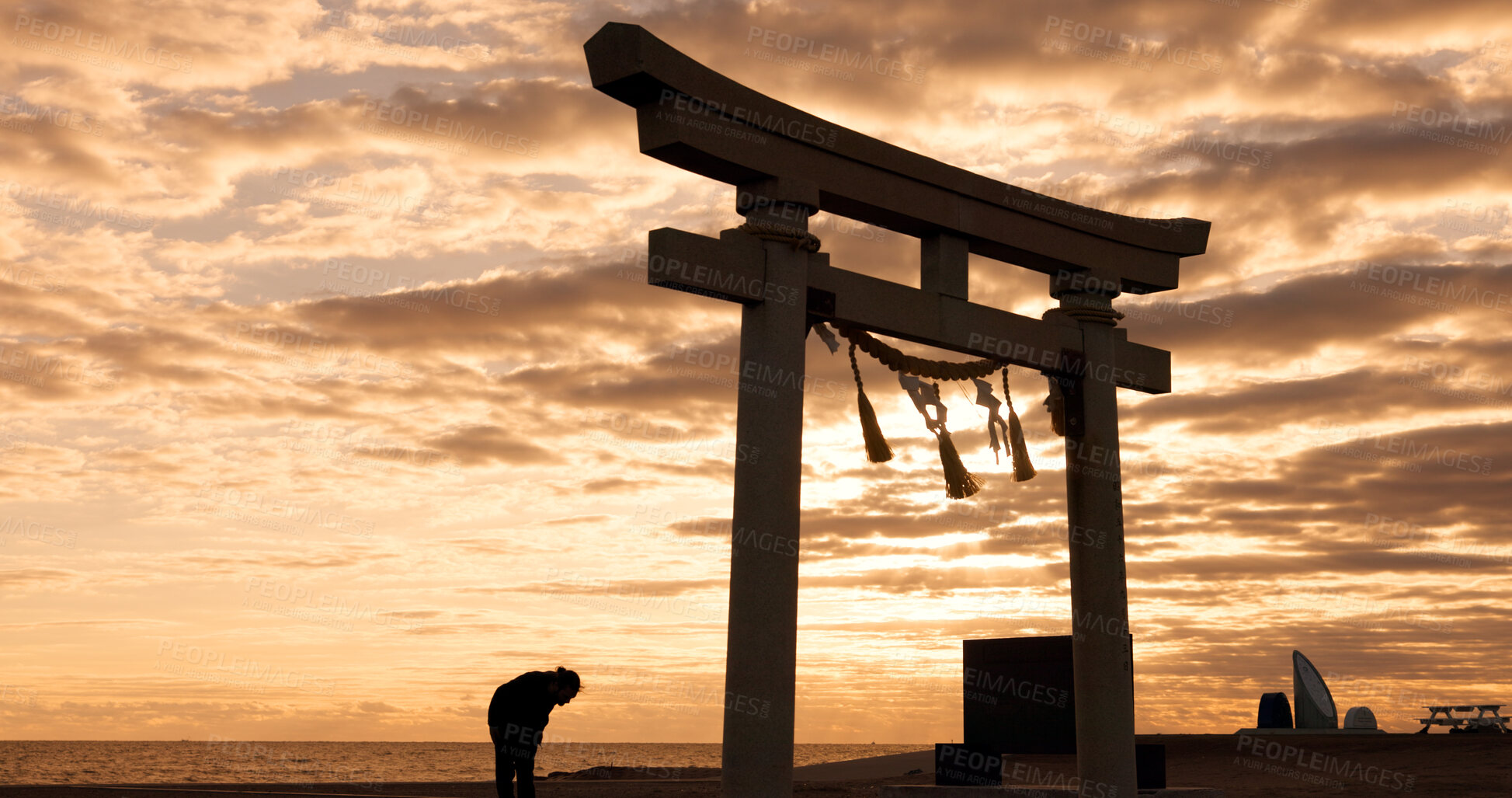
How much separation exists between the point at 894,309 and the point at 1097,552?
3.27m

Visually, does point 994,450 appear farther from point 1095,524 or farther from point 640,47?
point 640,47

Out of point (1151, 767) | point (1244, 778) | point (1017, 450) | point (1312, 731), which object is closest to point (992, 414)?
point (1017, 450)

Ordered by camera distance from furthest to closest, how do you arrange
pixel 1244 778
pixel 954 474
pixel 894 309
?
pixel 1244 778, pixel 954 474, pixel 894 309

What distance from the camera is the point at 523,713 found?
8461 mm

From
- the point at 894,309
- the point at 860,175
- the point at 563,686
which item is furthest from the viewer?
the point at 894,309

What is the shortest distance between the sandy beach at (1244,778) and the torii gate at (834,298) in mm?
3864

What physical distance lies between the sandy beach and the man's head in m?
4.95

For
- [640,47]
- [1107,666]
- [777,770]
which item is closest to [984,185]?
[640,47]

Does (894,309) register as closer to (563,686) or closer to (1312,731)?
(563,686)

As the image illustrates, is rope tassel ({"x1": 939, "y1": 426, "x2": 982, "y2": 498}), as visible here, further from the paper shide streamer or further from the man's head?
the man's head

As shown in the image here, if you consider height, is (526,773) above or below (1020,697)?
below

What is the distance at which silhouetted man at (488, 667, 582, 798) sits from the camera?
8.41 meters

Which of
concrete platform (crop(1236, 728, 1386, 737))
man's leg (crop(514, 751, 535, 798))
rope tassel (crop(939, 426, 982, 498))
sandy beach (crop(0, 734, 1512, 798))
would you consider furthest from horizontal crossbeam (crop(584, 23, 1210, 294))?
concrete platform (crop(1236, 728, 1386, 737))

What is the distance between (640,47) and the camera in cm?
807
